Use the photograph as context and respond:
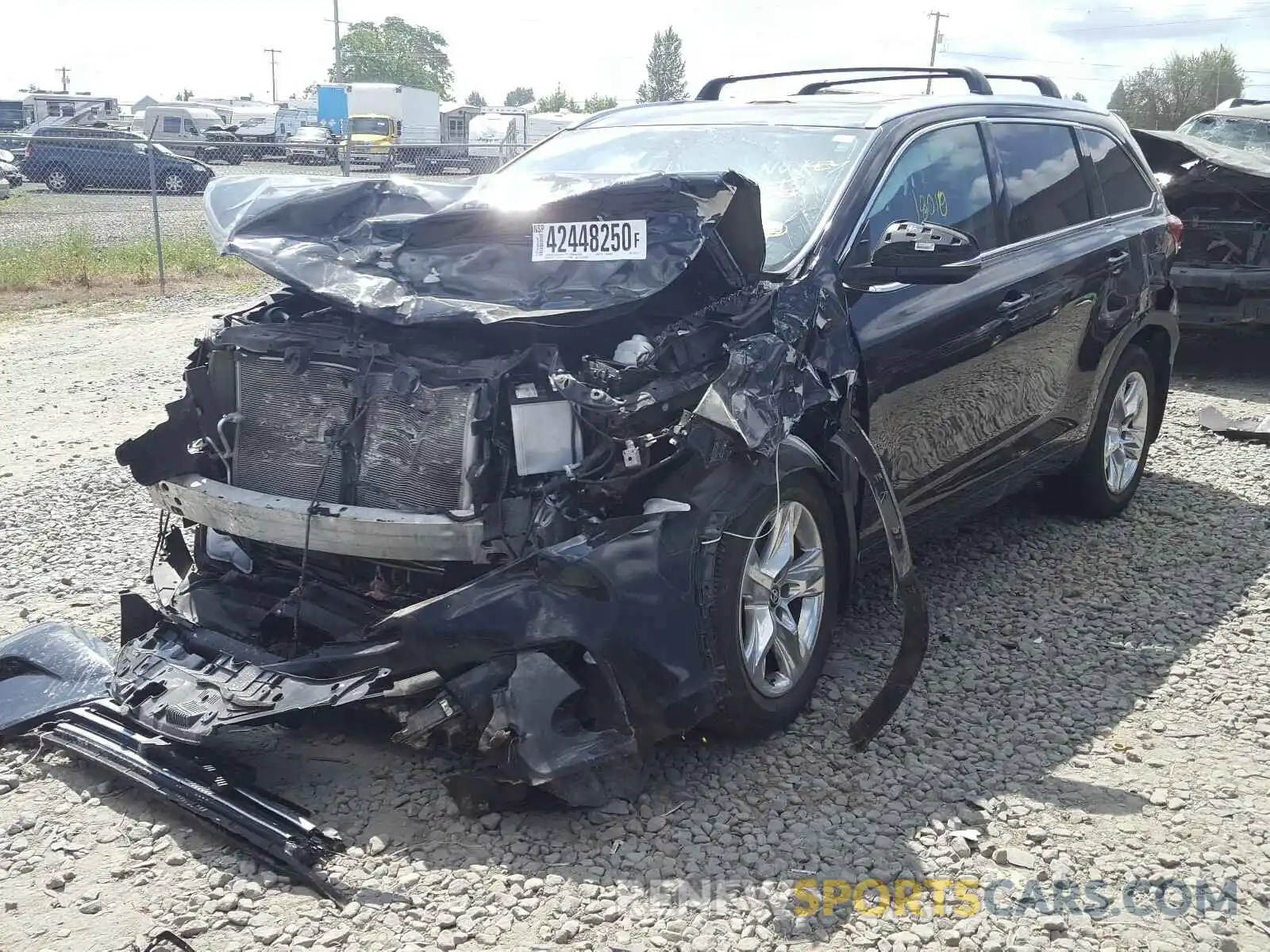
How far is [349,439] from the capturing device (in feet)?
11.7

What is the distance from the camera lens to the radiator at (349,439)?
3.39 m

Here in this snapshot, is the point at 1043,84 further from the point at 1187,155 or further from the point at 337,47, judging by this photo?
the point at 337,47

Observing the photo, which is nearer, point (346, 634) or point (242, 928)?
point (242, 928)

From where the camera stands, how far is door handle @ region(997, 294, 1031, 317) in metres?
4.64

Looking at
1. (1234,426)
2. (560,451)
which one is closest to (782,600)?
(560,451)

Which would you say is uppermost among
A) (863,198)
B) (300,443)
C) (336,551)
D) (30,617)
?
(863,198)

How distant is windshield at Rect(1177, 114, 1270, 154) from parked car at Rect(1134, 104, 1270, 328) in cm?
279

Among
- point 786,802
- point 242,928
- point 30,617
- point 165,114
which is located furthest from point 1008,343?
point 165,114

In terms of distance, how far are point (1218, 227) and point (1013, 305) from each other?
213 inches

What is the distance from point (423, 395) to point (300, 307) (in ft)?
2.65

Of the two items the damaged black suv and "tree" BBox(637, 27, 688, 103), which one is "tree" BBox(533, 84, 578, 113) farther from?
the damaged black suv

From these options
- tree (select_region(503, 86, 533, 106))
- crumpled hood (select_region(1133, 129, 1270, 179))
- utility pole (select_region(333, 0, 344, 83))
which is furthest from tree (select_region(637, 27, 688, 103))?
crumpled hood (select_region(1133, 129, 1270, 179))

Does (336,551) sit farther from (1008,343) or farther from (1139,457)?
(1139,457)

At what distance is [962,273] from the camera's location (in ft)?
12.6
